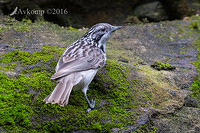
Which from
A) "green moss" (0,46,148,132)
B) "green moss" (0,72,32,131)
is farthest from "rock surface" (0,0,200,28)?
"green moss" (0,72,32,131)

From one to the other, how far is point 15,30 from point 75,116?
4.51 metres

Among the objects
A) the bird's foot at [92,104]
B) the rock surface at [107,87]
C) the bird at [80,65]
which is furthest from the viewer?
the bird's foot at [92,104]

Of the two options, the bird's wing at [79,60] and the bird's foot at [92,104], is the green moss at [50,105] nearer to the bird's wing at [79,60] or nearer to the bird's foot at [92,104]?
the bird's foot at [92,104]

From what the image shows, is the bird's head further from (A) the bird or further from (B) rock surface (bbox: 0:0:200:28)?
(B) rock surface (bbox: 0:0:200:28)

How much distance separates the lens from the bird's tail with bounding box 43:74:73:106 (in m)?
4.44

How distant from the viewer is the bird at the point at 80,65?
182 inches

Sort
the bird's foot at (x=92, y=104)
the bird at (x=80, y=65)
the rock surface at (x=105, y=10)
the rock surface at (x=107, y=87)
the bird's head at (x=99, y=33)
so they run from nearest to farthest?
the bird at (x=80, y=65) < the rock surface at (x=107, y=87) < the bird's foot at (x=92, y=104) < the bird's head at (x=99, y=33) < the rock surface at (x=105, y=10)

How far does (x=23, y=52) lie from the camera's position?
666 cm

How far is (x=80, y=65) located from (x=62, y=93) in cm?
91

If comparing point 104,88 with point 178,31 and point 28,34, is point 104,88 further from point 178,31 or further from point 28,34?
point 178,31

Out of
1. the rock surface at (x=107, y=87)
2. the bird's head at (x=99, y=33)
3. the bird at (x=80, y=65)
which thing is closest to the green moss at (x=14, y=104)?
the rock surface at (x=107, y=87)

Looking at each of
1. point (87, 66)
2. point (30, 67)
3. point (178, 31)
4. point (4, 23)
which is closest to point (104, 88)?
point (87, 66)

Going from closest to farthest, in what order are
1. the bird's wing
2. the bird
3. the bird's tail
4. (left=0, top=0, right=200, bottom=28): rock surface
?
1. the bird's tail
2. the bird
3. the bird's wing
4. (left=0, top=0, right=200, bottom=28): rock surface

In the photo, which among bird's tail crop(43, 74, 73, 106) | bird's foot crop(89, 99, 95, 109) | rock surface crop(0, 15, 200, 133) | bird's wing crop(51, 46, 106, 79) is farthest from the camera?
bird's foot crop(89, 99, 95, 109)
